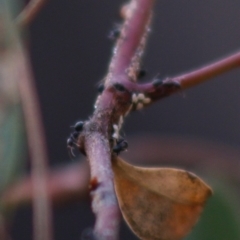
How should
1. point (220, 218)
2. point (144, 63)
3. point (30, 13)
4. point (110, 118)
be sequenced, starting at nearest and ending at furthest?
point (110, 118) → point (30, 13) → point (220, 218) → point (144, 63)

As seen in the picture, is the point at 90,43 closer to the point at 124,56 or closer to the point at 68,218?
the point at 68,218

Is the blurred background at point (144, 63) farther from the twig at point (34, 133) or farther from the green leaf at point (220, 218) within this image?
the twig at point (34, 133)

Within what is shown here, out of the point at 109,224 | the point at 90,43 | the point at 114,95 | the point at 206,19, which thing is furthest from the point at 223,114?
the point at 109,224

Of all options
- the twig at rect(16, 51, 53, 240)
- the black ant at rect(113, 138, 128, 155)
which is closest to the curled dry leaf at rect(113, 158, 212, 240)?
the black ant at rect(113, 138, 128, 155)

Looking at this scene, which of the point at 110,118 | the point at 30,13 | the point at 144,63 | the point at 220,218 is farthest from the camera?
the point at 144,63

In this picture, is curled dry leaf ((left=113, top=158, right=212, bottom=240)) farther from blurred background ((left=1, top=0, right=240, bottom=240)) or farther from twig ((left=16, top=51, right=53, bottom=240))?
blurred background ((left=1, top=0, right=240, bottom=240))

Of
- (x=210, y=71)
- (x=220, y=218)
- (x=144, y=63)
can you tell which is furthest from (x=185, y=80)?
(x=144, y=63)

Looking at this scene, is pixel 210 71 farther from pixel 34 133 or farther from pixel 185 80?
pixel 34 133

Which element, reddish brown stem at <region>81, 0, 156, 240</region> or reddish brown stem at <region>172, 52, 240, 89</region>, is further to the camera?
reddish brown stem at <region>172, 52, 240, 89</region>
